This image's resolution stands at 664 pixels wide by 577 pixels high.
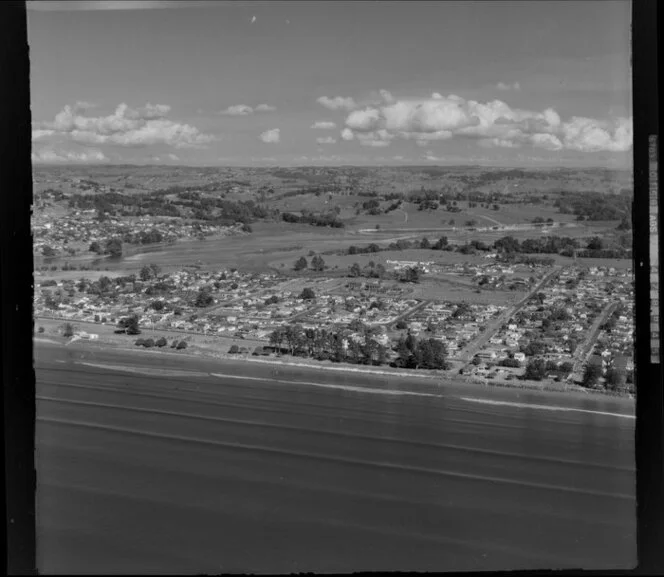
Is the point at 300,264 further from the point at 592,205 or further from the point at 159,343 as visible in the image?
the point at 592,205

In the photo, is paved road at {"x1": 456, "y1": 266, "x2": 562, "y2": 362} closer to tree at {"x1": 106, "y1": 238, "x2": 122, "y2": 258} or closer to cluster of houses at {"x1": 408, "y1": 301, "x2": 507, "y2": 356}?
cluster of houses at {"x1": 408, "y1": 301, "x2": 507, "y2": 356}

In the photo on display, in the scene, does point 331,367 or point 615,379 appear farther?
point 331,367

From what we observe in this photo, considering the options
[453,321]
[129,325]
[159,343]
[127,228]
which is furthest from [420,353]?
[127,228]

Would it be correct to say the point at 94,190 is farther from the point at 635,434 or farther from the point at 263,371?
the point at 635,434

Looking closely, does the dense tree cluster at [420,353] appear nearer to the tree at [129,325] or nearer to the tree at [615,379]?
the tree at [615,379]

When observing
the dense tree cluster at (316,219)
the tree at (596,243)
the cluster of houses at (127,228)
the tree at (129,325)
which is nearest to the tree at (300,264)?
the dense tree cluster at (316,219)

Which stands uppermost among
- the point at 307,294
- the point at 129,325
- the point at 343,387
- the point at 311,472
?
the point at 307,294

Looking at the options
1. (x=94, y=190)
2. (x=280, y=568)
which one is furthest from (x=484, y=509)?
(x=94, y=190)
